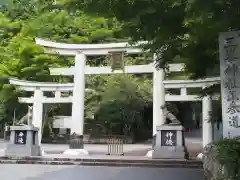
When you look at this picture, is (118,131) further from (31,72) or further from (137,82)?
(31,72)

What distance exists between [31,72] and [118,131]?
994cm

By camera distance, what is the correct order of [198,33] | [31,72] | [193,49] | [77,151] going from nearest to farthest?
[198,33]
[193,49]
[77,151]
[31,72]

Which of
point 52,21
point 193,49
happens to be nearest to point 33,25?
point 52,21

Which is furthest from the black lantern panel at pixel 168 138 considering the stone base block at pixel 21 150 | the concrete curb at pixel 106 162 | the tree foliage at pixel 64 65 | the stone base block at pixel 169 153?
the tree foliage at pixel 64 65

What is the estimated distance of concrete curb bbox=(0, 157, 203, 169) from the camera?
1249 cm

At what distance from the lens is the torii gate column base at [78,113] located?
16.1 meters

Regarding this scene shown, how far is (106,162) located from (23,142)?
13.5ft

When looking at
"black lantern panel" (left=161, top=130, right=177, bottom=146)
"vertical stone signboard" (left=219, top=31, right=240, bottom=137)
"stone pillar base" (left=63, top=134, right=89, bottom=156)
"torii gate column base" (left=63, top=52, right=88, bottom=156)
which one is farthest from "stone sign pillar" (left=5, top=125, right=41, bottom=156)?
"vertical stone signboard" (left=219, top=31, right=240, bottom=137)

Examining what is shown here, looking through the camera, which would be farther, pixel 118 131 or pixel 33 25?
pixel 118 131

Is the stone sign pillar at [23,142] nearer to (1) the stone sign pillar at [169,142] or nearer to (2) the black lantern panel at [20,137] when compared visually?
(2) the black lantern panel at [20,137]

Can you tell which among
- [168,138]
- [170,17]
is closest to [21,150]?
[168,138]

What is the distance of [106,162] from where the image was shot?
13.2 m

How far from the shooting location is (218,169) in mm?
5281

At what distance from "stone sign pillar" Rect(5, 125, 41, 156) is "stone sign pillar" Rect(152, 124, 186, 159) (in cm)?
531
